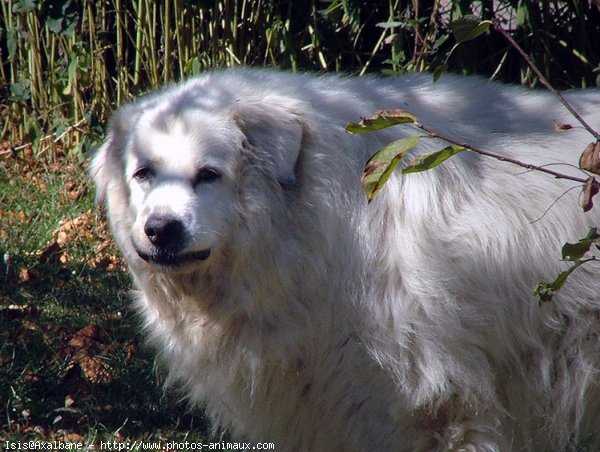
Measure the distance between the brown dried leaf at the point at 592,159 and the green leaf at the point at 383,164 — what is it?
377 millimetres

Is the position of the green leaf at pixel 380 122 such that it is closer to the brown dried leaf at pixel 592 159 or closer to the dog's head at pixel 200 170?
the brown dried leaf at pixel 592 159

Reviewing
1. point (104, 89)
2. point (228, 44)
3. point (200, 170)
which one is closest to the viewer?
point (200, 170)

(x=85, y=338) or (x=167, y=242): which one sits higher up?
(x=167, y=242)

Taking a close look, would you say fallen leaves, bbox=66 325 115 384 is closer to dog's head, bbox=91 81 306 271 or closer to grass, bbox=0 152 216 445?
grass, bbox=0 152 216 445

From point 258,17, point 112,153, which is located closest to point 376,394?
point 112,153

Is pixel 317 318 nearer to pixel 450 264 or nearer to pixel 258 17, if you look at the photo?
pixel 450 264

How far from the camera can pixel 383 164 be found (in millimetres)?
2078

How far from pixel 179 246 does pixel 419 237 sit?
0.80 m

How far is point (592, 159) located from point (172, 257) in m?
1.42

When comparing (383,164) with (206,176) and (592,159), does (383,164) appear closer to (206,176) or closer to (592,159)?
(592,159)

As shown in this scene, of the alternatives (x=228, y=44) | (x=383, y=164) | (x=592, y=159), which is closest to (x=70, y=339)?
(x=228, y=44)

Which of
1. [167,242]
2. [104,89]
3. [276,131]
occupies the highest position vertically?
[276,131]

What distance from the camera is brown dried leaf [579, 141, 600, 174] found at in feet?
6.63

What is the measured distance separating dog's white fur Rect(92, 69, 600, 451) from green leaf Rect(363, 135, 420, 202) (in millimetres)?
941
